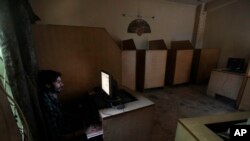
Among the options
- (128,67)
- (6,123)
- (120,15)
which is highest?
(120,15)

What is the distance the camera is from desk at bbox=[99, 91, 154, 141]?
1392 millimetres

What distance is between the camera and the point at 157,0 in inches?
155

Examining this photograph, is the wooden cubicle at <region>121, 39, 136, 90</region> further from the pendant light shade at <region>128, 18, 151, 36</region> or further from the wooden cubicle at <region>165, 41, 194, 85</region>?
the wooden cubicle at <region>165, 41, 194, 85</region>

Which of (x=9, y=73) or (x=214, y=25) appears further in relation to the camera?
(x=214, y=25)

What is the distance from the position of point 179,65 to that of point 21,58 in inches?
143

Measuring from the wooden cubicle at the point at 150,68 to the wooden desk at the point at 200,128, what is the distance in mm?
2449

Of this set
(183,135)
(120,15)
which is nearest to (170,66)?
(120,15)

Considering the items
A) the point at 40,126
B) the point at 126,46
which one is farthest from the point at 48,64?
the point at 126,46

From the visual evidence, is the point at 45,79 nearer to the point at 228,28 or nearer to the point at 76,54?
the point at 76,54

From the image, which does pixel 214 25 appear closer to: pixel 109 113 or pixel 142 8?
pixel 142 8

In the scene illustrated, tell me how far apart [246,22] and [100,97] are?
4.31 metres

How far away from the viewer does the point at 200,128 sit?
93 cm

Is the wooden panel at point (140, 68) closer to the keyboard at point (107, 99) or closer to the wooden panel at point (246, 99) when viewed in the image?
the keyboard at point (107, 99)

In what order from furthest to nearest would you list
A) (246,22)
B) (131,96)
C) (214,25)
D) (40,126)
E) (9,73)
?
(214,25) < (246,22) < (131,96) < (40,126) < (9,73)
